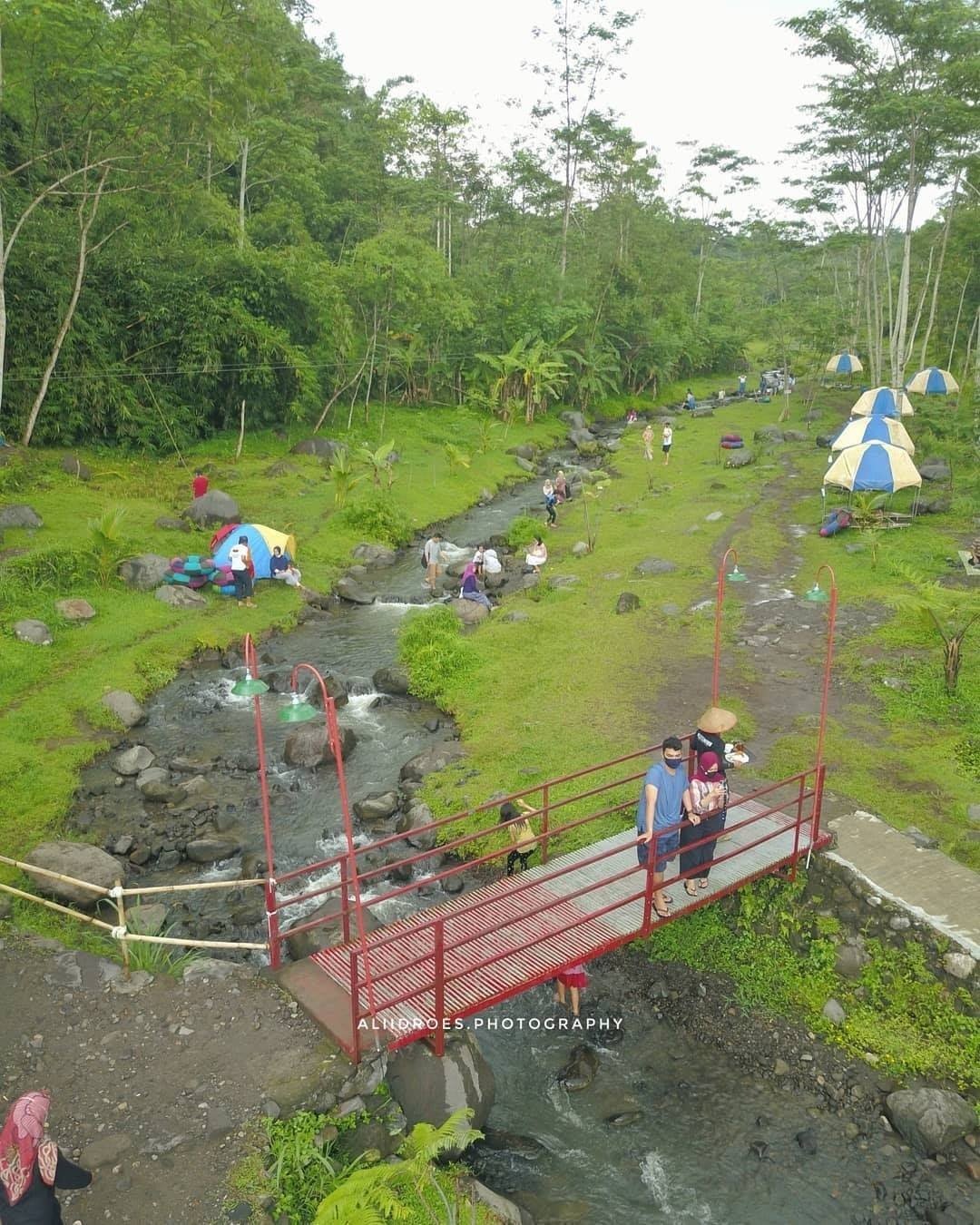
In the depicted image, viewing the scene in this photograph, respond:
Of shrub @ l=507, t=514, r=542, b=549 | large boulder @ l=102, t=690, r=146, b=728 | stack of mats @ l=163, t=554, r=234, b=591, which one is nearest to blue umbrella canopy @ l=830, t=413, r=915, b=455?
shrub @ l=507, t=514, r=542, b=549

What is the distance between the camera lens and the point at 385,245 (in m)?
34.4

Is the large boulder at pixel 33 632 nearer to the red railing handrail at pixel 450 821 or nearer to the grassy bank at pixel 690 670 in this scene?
the grassy bank at pixel 690 670

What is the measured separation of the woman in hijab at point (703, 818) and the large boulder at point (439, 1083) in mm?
2961

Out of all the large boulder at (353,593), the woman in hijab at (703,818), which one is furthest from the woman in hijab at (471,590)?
the woman in hijab at (703,818)

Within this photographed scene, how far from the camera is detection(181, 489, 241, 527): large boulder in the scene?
2559 centimetres

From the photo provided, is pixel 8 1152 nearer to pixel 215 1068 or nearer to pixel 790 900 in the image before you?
pixel 215 1068

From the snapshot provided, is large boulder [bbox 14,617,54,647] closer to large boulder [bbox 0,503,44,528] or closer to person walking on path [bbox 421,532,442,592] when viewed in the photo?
large boulder [bbox 0,503,44,528]

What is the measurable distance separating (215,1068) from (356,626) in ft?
48.5

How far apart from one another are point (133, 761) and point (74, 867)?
377 centimetres

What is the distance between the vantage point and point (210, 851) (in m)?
12.7

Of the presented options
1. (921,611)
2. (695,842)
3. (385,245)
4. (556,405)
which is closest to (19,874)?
(695,842)

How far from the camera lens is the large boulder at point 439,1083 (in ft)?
24.8

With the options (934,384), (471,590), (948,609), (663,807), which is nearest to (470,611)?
(471,590)

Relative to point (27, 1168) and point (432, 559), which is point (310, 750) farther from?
point (27, 1168)
